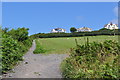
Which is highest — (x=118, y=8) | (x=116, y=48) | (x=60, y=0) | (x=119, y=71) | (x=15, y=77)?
(x=60, y=0)

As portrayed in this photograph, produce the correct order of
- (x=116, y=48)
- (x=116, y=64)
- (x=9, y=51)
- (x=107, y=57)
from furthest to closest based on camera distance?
(x=9, y=51)
(x=116, y=48)
(x=107, y=57)
(x=116, y=64)

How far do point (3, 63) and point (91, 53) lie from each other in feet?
9.35

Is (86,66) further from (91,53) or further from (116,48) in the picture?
(116,48)

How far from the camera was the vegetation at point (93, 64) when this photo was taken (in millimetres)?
3461

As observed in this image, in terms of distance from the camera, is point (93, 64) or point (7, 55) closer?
point (93, 64)

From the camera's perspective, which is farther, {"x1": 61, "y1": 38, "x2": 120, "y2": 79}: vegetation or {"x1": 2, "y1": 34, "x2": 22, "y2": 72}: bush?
{"x1": 2, "y1": 34, "x2": 22, "y2": 72}: bush

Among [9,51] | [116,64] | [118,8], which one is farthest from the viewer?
[9,51]

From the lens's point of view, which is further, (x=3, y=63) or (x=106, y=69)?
(x=3, y=63)

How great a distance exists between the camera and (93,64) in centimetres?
408

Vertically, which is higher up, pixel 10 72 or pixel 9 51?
pixel 9 51

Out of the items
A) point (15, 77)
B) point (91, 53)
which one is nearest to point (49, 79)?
point (15, 77)

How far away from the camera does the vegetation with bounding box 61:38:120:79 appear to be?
3.46 meters

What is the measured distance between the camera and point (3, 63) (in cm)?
554

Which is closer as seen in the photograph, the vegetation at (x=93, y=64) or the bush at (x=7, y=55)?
the vegetation at (x=93, y=64)
